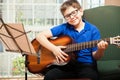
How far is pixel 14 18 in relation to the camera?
3551 mm

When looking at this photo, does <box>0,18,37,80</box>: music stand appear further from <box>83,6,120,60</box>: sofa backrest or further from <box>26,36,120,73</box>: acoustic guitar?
<box>83,6,120,60</box>: sofa backrest

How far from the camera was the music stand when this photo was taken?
2.12 metres

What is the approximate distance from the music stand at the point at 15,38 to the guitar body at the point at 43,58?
250 millimetres

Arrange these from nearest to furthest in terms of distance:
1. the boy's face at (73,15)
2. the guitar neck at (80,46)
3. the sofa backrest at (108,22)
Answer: the guitar neck at (80,46) → the boy's face at (73,15) → the sofa backrest at (108,22)

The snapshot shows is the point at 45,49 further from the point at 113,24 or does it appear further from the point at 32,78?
the point at 32,78

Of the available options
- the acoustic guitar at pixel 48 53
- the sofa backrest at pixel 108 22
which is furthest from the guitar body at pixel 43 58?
the sofa backrest at pixel 108 22

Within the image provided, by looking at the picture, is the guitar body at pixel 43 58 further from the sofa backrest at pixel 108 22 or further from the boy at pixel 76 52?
the sofa backrest at pixel 108 22

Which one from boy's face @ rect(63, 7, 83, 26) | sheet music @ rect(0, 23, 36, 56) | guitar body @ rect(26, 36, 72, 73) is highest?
boy's face @ rect(63, 7, 83, 26)

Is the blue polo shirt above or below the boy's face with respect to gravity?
below

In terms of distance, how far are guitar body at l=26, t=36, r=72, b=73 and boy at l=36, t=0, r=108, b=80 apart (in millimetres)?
57

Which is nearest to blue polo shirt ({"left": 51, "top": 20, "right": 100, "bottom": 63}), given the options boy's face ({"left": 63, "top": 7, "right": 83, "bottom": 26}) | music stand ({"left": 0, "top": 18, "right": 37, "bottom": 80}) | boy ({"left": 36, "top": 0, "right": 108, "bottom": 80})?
boy ({"left": 36, "top": 0, "right": 108, "bottom": 80})

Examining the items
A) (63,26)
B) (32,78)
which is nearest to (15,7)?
(32,78)

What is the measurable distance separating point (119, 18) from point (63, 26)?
0.79 meters

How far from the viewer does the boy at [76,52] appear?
2.27 meters
